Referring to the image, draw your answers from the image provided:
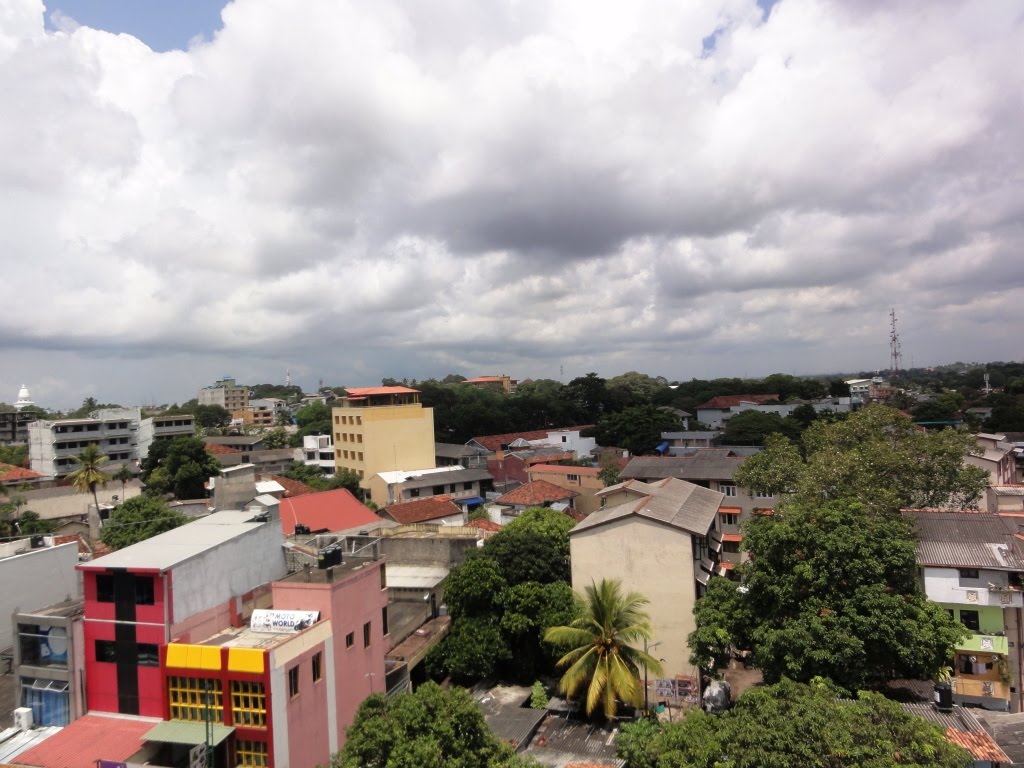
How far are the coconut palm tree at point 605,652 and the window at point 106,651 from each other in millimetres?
13455

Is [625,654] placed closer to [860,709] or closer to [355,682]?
[355,682]

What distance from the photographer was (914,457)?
28859 mm

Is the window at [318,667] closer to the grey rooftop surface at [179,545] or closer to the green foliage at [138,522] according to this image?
the grey rooftop surface at [179,545]

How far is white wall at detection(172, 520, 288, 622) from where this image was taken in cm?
1859

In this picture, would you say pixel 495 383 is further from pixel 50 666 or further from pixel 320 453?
pixel 50 666

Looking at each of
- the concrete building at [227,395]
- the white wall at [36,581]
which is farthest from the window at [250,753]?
the concrete building at [227,395]

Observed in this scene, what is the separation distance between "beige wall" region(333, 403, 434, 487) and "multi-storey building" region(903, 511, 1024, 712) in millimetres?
47449

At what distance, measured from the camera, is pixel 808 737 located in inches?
495

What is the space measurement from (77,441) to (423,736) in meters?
75.9

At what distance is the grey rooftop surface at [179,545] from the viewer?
18344mm

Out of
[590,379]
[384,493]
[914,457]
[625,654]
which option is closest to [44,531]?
[384,493]

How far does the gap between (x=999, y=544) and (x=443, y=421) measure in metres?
71.5

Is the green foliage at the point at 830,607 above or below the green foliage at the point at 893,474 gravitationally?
below

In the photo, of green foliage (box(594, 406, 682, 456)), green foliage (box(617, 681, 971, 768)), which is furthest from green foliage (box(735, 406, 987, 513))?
green foliage (box(594, 406, 682, 456))
